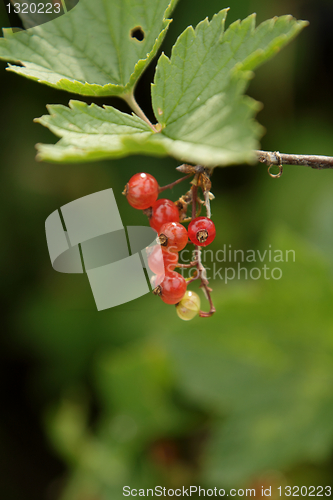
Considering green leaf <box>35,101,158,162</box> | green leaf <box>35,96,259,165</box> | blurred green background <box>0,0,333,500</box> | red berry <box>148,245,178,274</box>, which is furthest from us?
blurred green background <box>0,0,333,500</box>

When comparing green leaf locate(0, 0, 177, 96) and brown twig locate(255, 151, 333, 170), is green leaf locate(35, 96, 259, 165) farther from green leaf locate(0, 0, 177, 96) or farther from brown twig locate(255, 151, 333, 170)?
brown twig locate(255, 151, 333, 170)

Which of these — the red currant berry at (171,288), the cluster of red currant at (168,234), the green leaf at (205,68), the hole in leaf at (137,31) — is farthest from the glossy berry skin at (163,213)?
the hole in leaf at (137,31)

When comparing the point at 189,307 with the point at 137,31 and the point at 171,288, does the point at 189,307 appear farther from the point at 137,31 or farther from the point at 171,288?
the point at 137,31

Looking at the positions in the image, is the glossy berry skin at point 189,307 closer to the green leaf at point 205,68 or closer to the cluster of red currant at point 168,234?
the cluster of red currant at point 168,234

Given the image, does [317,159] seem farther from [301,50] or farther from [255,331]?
[301,50]

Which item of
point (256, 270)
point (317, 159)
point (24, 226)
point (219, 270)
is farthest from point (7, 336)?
point (317, 159)

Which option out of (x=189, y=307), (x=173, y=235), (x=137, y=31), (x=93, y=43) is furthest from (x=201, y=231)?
(x=137, y=31)

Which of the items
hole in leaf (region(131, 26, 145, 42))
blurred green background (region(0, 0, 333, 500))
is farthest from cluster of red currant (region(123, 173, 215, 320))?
blurred green background (region(0, 0, 333, 500))
